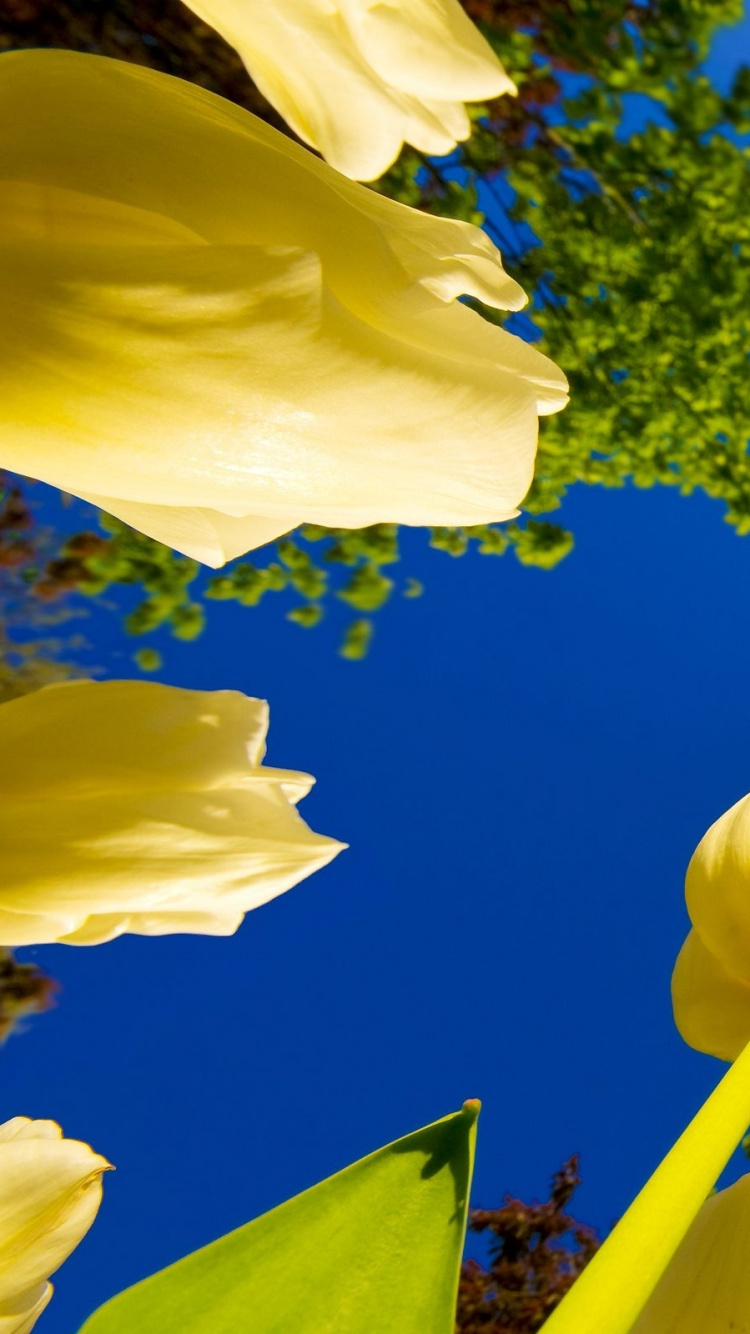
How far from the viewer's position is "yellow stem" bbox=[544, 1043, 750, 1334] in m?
0.14

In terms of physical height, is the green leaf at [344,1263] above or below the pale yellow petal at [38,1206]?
below

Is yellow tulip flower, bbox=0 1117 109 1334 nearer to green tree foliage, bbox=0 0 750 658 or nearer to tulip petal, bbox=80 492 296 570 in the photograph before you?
tulip petal, bbox=80 492 296 570

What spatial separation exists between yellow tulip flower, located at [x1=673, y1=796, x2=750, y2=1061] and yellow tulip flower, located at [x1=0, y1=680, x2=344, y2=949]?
10cm

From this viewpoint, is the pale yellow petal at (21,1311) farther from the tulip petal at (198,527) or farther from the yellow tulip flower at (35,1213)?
the tulip petal at (198,527)

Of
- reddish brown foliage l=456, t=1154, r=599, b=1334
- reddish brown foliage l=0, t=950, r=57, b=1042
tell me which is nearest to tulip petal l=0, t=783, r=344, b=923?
reddish brown foliage l=456, t=1154, r=599, b=1334

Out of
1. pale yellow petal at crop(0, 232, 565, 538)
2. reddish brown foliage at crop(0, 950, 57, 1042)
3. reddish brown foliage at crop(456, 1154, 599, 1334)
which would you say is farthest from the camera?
reddish brown foliage at crop(0, 950, 57, 1042)

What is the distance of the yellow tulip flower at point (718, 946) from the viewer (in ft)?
0.73

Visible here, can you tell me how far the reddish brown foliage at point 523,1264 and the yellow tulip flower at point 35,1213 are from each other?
5.05 feet

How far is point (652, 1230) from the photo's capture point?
142mm

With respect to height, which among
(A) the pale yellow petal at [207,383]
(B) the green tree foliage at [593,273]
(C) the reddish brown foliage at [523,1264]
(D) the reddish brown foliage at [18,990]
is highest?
(A) the pale yellow petal at [207,383]

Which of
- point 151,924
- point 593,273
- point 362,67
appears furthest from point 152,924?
point 593,273

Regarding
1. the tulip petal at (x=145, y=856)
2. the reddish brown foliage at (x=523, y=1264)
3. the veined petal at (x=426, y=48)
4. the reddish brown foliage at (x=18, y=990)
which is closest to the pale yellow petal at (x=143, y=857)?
the tulip petal at (x=145, y=856)

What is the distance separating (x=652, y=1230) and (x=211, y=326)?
0.42 feet

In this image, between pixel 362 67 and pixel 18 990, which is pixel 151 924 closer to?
pixel 362 67
